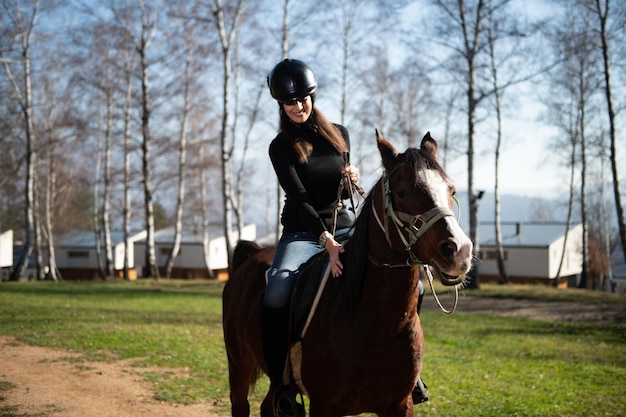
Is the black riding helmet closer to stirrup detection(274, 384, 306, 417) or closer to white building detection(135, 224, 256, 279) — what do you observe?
stirrup detection(274, 384, 306, 417)

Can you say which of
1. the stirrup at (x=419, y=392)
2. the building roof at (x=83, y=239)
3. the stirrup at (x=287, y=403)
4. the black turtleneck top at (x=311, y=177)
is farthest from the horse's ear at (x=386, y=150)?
the building roof at (x=83, y=239)

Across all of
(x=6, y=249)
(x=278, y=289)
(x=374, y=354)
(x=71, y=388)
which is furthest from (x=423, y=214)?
(x=6, y=249)

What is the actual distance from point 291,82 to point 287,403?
2420 mm

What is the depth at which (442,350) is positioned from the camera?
1073 centimetres

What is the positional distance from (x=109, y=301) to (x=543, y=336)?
12745mm

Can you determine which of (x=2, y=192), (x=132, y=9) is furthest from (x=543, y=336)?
(x=2, y=192)

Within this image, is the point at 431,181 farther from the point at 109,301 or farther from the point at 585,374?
the point at 109,301


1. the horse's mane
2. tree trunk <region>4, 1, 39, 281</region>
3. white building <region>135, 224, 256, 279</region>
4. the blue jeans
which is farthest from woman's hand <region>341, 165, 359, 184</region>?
white building <region>135, 224, 256, 279</region>

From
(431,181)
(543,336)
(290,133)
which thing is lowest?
(543,336)

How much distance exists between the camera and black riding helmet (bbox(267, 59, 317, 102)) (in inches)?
160

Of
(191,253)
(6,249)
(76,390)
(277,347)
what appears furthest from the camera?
(191,253)

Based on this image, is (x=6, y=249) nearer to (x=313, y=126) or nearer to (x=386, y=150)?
(x=313, y=126)

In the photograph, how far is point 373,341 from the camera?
322 centimetres

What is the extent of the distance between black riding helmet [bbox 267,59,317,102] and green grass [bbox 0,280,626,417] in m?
4.39
